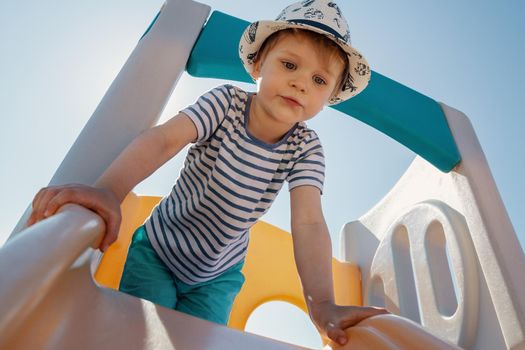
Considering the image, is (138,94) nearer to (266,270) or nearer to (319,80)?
(319,80)

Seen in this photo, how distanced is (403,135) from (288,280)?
82 cm

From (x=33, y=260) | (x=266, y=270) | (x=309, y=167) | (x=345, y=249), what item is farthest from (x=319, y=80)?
(x=345, y=249)

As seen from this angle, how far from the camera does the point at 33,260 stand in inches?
12.7

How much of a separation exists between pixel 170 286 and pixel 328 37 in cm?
73

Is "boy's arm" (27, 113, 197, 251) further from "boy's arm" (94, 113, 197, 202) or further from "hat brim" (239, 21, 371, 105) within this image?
"hat brim" (239, 21, 371, 105)

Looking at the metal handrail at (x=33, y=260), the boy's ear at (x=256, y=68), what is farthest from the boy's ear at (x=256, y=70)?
the metal handrail at (x=33, y=260)

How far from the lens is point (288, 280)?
1.84m

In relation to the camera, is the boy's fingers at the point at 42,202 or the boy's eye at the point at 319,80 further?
the boy's eye at the point at 319,80

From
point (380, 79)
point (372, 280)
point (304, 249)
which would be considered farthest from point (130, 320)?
point (372, 280)

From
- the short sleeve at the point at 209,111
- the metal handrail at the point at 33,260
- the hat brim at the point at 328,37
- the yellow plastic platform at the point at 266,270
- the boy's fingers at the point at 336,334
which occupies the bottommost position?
the yellow plastic platform at the point at 266,270

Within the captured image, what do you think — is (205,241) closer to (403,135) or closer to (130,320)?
(130,320)

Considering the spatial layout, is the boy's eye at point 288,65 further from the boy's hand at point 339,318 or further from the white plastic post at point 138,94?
the boy's hand at point 339,318

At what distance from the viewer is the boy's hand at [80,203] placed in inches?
20.9

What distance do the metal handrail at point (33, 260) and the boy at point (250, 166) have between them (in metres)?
0.42
